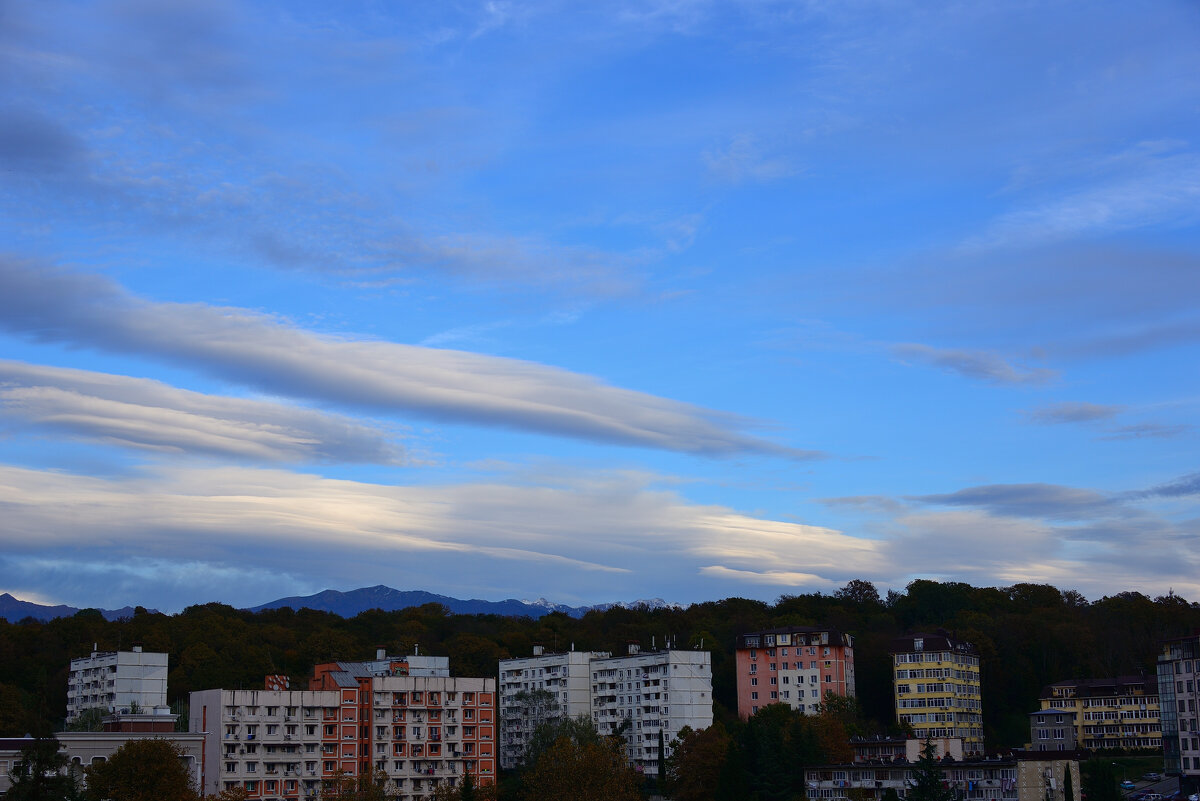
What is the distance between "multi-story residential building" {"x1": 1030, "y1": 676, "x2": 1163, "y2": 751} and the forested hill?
800 cm

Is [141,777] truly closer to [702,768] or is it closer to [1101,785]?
[702,768]

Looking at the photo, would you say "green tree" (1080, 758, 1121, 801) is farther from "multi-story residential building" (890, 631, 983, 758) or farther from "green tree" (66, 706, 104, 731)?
"green tree" (66, 706, 104, 731)

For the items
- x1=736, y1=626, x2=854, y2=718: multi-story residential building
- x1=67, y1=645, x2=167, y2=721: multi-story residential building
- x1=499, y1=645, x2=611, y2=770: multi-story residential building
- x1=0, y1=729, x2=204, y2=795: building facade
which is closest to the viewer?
x1=0, y1=729, x2=204, y2=795: building facade

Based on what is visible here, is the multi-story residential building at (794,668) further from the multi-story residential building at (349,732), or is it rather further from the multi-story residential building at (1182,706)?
the multi-story residential building at (1182,706)

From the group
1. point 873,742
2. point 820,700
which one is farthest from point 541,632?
point 873,742

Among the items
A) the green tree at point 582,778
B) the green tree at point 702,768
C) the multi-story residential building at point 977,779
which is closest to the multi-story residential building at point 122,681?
the green tree at point 582,778

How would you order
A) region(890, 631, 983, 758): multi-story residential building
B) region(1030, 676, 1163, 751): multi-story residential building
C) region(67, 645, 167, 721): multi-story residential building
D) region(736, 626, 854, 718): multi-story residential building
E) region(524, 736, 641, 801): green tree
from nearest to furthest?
1. region(524, 736, 641, 801): green tree
2. region(1030, 676, 1163, 751): multi-story residential building
3. region(67, 645, 167, 721): multi-story residential building
4. region(890, 631, 983, 758): multi-story residential building
5. region(736, 626, 854, 718): multi-story residential building

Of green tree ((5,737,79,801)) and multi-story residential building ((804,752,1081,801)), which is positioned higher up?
green tree ((5,737,79,801))

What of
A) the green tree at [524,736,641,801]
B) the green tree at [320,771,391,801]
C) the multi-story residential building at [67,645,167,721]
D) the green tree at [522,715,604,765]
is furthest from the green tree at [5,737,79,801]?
the green tree at [522,715,604,765]

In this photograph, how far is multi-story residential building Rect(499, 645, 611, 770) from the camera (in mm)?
146375

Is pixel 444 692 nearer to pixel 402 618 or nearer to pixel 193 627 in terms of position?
pixel 193 627

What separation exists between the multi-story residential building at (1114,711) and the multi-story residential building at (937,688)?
9.12 m

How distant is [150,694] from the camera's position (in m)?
141

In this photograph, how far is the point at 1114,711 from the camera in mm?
135000
